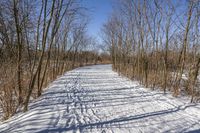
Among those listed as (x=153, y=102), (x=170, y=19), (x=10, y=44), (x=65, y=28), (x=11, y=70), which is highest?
(x=65, y=28)

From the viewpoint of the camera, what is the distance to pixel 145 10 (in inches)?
342

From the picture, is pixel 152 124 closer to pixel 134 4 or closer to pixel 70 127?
pixel 70 127

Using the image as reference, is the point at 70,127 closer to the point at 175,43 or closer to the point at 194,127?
the point at 194,127

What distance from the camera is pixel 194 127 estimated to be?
3.36 metres

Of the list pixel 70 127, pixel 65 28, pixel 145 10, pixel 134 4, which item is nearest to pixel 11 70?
pixel 70 127

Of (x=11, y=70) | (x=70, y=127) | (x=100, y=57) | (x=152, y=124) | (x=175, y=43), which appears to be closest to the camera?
(x=70, y=127)

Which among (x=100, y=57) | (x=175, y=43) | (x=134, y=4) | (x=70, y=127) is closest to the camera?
(x=70, y=127)

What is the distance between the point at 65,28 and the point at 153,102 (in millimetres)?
10719

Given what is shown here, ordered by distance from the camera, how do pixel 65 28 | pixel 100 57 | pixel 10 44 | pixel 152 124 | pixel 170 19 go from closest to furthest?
pixel 152 124 < pixel 10 44 < pixel 170 19 < pixel 65 28 < pixel 100 57

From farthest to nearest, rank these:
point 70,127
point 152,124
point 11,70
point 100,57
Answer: point 100,57 → point 11,70 → point 152,124 → point 70,127

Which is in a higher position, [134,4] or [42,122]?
[134,4]

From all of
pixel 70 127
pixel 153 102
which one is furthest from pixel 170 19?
pixel 70 127

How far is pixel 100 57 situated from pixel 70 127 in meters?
41.5

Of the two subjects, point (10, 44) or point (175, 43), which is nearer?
point (10, 44)
